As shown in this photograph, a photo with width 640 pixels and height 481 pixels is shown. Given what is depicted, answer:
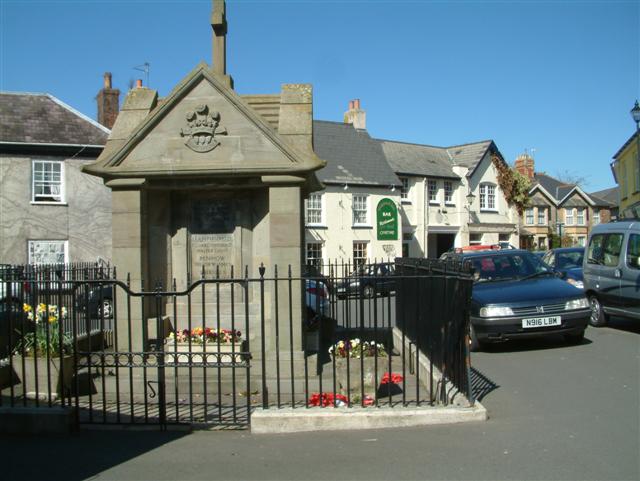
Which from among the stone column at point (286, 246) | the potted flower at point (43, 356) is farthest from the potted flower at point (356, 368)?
the potted flower at point (43, 356)

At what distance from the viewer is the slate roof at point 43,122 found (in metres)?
26.5

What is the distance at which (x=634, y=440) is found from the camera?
17.4 ft

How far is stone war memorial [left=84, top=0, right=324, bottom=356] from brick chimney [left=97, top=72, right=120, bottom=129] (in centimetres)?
2576

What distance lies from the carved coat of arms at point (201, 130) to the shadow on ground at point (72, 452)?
350 cm

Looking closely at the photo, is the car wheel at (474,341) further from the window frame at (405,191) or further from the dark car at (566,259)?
→ the window frame at (405,191)

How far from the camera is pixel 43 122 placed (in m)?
27.3

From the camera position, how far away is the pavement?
475cm

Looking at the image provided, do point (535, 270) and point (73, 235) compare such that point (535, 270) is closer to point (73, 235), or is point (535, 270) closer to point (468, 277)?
point (468, 277)

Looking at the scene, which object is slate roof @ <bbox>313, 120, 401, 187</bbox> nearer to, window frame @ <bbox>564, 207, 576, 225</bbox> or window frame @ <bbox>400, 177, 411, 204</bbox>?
window frame @ <bbox>400, 177, 411, 204</bbox>

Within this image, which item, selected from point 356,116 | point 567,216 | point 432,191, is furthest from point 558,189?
point 356,116

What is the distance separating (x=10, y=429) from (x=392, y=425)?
12.4 ft

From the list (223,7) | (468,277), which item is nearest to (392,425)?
(468,277)

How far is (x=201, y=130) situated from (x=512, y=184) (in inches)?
1531

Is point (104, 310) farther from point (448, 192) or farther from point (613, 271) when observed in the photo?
point (448, 192)
